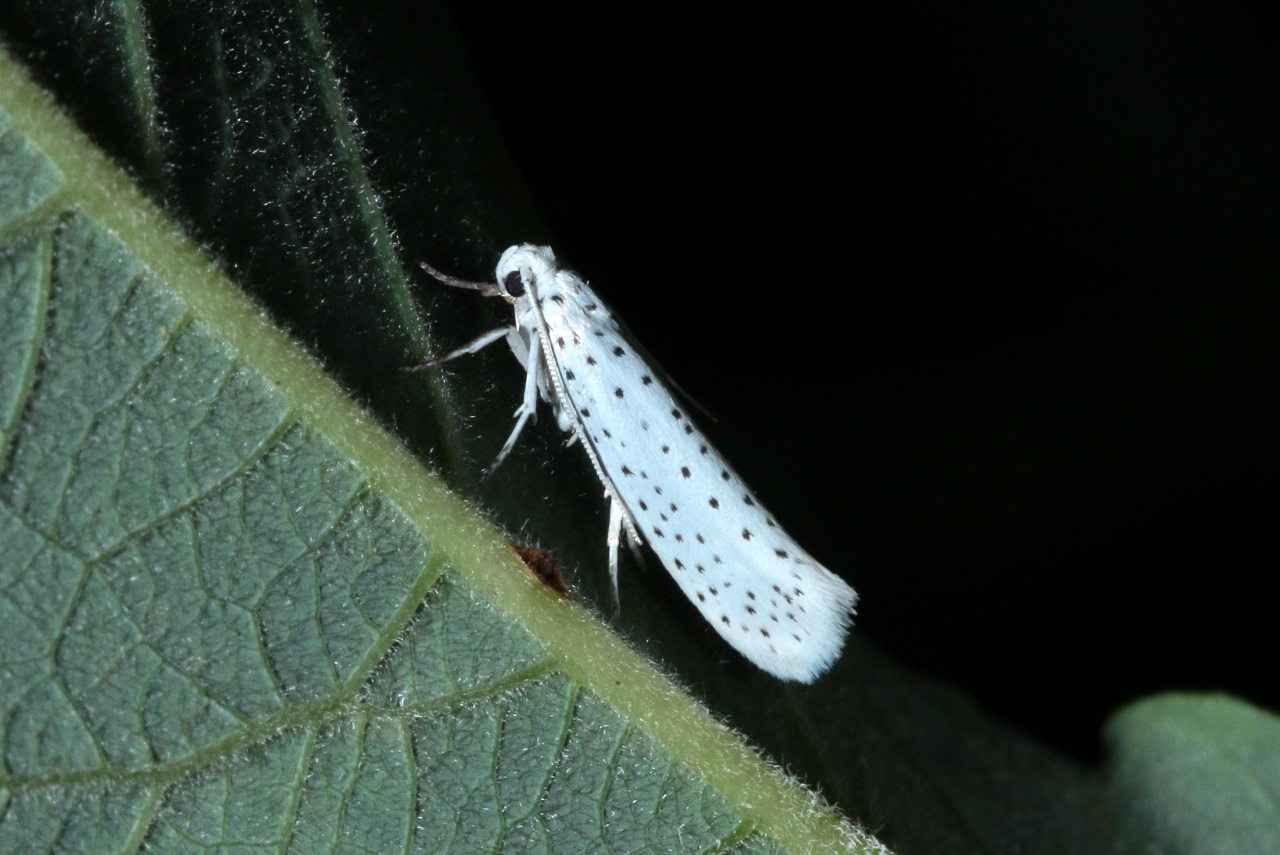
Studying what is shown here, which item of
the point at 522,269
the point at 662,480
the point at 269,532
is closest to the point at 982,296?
the point at 662,480

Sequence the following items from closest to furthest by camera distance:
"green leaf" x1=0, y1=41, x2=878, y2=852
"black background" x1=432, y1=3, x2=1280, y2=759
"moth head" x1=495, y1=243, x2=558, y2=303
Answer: "green leaf" x1=0, y1=41, x2=878, y2=852 < "moth head" x1=495, y1=243, x2=558, y2=303 < "black background" x1=432, y1=3, x2=1280, y2=759

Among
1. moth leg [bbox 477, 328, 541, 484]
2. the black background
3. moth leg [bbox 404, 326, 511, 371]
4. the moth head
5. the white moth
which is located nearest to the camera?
moth leg [bbox 404, 326, 511, 371]

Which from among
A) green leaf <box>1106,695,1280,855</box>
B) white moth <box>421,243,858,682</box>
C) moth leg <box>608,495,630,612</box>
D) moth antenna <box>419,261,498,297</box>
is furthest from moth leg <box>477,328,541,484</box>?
green leaf <box>1106,695,1280,855</box>

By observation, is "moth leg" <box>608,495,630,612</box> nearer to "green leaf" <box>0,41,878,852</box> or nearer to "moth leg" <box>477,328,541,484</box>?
"moth leg" <box>477,328,541,484</box>

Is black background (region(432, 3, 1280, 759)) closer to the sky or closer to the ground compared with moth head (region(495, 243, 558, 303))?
closer to the ground

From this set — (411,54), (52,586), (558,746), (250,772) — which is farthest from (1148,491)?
(52,586)

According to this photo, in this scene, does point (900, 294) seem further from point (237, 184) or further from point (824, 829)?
point (237, 184)
